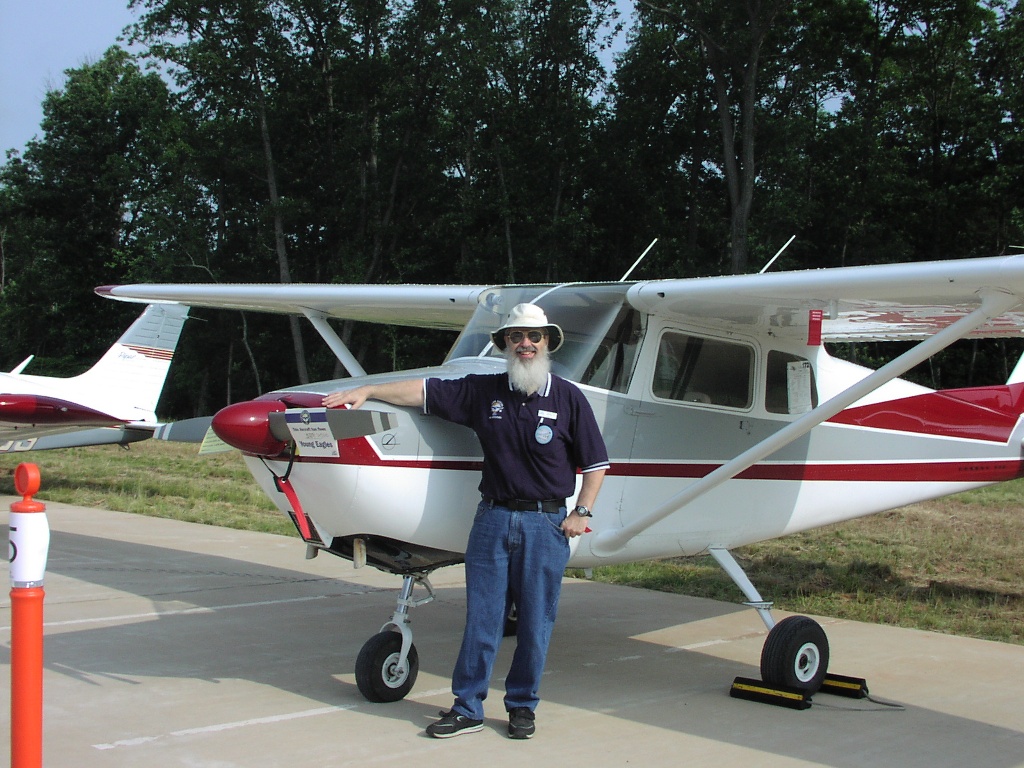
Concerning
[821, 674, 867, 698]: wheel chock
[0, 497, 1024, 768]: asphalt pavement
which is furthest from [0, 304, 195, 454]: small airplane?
[821, 674, 867, 698]: wheel chock

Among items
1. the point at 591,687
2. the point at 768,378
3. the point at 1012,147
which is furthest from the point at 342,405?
the point at 1012,147

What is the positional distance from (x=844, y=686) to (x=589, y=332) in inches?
95.1

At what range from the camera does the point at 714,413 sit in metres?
5.77

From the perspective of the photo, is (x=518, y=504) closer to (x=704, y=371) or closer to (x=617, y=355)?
(x=617, y=355)

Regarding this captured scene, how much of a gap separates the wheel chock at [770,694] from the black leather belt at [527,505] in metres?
1.70

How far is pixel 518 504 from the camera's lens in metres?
4.40

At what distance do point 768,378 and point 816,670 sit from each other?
5.80ft

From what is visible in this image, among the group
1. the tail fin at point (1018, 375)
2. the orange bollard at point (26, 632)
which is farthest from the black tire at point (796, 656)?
the orange bollard at point (26, 632)

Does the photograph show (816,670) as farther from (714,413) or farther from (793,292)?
(793,292)

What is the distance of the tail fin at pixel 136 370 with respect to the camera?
15.4 m

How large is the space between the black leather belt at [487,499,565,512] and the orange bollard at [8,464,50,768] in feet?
6.84

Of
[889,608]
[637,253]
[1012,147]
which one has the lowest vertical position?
[889,608]

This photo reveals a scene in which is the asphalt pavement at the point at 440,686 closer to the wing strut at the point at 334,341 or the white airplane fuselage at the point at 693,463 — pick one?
the white airplane fuselage at the point at 693,463

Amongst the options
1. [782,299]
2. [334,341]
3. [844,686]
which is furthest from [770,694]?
[334,341]
